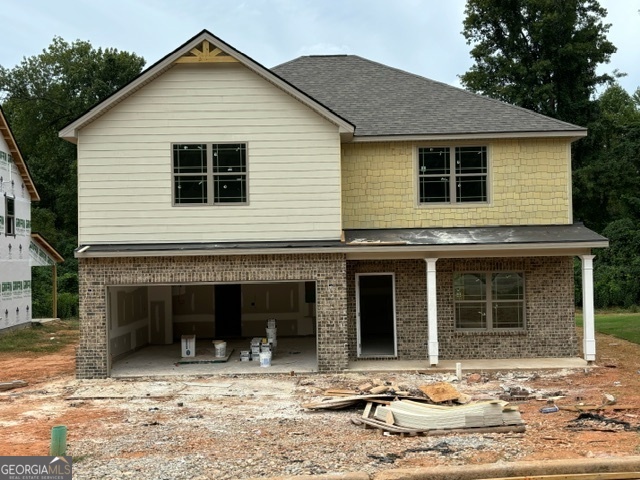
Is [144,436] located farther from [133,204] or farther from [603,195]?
[603,195]

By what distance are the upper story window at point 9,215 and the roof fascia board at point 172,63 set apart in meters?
12.4

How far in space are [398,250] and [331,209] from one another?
5.96 feet

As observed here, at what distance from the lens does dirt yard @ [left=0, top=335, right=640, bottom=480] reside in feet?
28.3

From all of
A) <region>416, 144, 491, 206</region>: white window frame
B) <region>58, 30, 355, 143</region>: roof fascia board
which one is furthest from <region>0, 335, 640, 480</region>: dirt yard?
<region>58, 30, 355, 143</region>: roof fascia board

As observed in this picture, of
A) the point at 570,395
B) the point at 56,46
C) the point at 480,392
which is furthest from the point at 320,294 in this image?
the point at 56,46

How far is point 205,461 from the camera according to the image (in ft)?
28.8

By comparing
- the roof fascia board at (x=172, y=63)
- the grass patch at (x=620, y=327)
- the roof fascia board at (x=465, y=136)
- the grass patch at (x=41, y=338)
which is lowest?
the grass patch at (x=41, y=338)

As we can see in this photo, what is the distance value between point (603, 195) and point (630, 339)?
20051 millimetres

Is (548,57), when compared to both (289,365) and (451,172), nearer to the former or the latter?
(451,172)

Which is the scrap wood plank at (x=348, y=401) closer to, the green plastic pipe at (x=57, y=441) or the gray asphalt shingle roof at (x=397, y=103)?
the green plastic pipe at (x=57, y=441)

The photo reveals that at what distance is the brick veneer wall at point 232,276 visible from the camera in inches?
616

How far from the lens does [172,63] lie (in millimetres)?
15688

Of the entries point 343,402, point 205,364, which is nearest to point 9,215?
point 205,364

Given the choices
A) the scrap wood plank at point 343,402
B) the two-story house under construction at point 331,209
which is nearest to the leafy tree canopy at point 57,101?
the two-story house under construction at point 331,209
